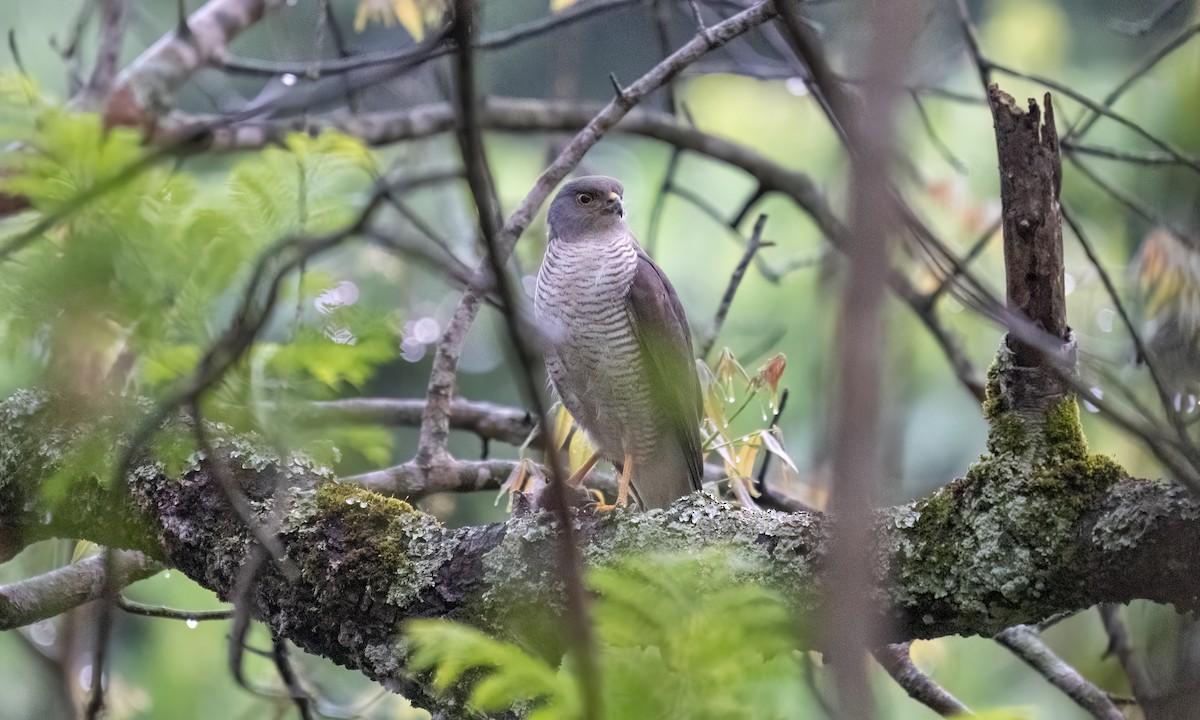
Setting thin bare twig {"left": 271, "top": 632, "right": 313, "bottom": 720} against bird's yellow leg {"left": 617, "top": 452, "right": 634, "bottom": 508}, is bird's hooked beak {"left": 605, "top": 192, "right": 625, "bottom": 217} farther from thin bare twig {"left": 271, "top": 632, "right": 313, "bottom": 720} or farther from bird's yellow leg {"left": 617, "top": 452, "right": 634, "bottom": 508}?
thin bare twig {"left": 271, "top": 632, "right": 313, "bottom": 720}

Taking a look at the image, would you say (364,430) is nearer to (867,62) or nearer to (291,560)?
(291,560)

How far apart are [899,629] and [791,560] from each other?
0.26 metres

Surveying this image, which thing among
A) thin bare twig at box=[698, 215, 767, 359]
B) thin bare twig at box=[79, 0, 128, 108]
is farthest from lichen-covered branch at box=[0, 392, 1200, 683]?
thin bare twig at box=[79, 0, 128, 108]

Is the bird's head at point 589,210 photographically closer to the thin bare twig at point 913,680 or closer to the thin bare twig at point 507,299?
the thin bare twig at point 913,680

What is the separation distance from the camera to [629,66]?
8297 millimetres

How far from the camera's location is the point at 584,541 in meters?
2.36

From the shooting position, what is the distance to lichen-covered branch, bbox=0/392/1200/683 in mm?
1813

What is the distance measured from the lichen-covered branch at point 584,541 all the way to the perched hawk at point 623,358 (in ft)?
3.16

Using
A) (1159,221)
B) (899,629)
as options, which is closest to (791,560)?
(899,629)

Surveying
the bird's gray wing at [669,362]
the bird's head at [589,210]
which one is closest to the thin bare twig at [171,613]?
the bird's gray wing at [669,362]

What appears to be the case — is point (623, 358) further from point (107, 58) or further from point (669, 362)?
point (107, 58)

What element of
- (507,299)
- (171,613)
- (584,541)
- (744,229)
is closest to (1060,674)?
(584,541)

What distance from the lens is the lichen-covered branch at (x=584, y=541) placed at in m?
1.81

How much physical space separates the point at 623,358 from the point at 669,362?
16 cm
